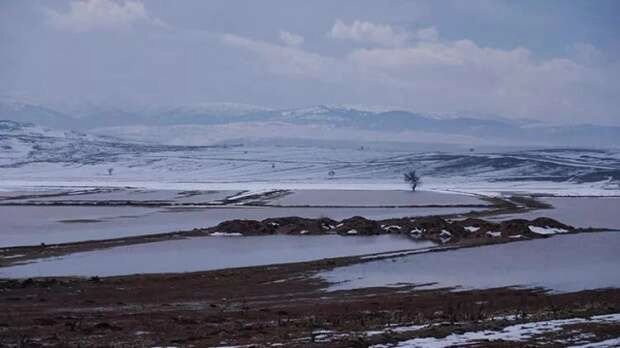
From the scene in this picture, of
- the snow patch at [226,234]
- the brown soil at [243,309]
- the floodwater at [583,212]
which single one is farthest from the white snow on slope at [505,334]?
the floodwater at [583,212]

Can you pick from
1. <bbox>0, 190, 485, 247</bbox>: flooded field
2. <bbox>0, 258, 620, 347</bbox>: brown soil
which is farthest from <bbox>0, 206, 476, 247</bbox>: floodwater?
<bbox>0, 258, 620, 347</bbox>: brown soil

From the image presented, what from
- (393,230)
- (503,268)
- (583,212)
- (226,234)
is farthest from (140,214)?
(503,268)

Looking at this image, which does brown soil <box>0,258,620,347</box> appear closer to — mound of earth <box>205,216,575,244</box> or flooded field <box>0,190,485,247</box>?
mound of earth <box>205,216,575,244</box>

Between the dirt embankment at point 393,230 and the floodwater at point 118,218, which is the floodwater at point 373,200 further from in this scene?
the dirt embankment at point 393,230

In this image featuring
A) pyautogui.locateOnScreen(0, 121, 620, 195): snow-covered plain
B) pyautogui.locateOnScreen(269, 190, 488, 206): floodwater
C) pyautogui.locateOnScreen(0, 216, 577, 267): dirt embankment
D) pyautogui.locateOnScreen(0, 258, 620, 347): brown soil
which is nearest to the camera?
pyautogui.locateOnScreen(0, 258, 620, 347): brown soil

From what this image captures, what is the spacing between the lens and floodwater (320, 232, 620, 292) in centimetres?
2359

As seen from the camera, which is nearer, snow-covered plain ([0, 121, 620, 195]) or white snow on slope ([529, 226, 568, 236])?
white snow on slope ([529, 226, 568, 236])

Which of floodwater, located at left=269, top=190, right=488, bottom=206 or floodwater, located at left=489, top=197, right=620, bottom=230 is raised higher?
floodwater, located at left=269, top=190, right=488, bottom=206

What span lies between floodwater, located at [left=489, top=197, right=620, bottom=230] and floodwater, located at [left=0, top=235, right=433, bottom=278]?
14.0 m

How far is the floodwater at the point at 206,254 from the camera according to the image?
2722cm

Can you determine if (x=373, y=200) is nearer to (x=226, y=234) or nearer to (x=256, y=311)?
(x=226, y=234)

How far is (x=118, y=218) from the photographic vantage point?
162 feet

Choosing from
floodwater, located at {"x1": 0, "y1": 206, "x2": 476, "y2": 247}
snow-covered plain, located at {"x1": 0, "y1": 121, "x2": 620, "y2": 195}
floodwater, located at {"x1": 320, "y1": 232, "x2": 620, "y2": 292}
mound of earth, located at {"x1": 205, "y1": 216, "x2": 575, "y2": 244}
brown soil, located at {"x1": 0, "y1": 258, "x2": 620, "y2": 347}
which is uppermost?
snow-covered plain, located at {"x1": 0, "y1": 121, "x2": 620, "y2": 195}

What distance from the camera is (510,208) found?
58.8 meters
